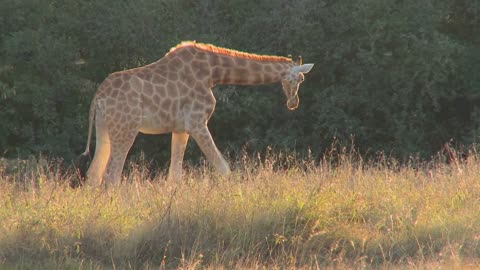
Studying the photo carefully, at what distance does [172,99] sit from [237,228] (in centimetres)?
378

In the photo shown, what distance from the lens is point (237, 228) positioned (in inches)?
304

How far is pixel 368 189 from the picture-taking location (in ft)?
29.6

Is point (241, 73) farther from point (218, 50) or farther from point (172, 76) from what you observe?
point (172, 76)

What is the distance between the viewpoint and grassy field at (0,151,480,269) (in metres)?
7.32

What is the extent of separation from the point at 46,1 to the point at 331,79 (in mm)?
5770

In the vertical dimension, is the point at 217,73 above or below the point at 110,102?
above

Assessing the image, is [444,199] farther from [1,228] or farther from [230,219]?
[1,228]

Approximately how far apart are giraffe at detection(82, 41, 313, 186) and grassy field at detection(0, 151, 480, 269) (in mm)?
2117

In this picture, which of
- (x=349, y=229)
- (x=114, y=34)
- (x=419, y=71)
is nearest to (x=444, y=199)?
(x=349, y=229)

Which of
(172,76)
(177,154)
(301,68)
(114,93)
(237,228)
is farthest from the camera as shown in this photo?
(301,68)

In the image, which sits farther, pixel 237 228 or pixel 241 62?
pixel 241 62

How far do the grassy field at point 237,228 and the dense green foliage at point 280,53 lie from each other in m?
8.27

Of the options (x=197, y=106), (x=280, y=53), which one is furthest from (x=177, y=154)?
(x=280, y=53)

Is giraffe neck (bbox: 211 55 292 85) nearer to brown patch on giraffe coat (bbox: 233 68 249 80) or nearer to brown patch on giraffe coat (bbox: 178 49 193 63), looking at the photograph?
brown patch on giraffe coat (bbox: 233 68 249 80)
